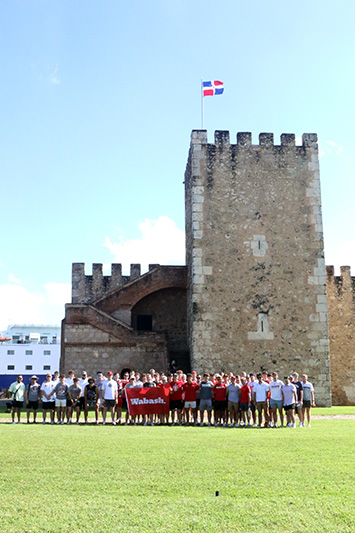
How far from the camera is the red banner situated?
14.0 m

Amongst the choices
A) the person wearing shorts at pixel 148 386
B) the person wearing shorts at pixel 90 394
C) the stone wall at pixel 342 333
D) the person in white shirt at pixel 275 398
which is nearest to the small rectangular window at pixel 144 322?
the stone wall at pixel 342 333

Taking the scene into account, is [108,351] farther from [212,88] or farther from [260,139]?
[212,88]

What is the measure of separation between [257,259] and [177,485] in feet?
51.7

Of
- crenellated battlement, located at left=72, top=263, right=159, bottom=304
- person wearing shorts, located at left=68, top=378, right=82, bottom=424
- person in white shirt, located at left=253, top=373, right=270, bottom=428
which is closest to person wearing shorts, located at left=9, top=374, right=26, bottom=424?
person wearing shorts, located at left=68, top=378, right=82, bottom=424

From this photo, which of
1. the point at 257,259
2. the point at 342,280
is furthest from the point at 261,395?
the point at 342,280

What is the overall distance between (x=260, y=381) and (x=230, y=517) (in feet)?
29.2

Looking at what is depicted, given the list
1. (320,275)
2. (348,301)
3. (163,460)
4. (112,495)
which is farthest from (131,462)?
(348,301)

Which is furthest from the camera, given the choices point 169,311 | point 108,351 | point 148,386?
point 169,311

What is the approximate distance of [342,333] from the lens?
24641 mm

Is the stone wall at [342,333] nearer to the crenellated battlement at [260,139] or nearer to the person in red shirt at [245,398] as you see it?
the crenellated battlement at [260,139]

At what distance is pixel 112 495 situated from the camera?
5609 millimetres

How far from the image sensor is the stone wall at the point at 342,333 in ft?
79.3

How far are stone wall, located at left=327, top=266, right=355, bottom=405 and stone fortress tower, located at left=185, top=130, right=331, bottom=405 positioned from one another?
12.0 feet

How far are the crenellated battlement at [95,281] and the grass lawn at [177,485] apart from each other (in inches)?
701
